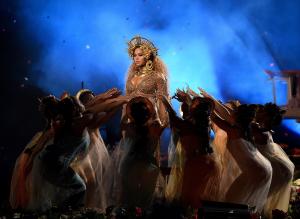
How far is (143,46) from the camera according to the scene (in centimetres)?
811

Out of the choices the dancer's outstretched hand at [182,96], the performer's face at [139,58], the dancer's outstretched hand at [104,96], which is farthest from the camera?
the performer's face at [139,58]

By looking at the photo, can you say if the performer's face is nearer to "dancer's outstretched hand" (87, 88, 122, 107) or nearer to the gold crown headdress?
the gold crown headdress

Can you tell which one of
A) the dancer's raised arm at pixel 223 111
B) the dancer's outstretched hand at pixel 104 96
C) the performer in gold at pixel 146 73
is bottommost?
the dancer's raised arm at pixel 223 111

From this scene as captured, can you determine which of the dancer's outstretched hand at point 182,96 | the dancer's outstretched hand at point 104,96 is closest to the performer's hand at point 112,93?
the dancer's outstretched hand at point 104,96

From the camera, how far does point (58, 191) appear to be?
17.7 feet

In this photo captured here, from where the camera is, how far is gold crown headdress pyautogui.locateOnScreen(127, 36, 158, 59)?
26.6 feet

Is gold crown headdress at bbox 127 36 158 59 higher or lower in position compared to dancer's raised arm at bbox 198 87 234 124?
higher

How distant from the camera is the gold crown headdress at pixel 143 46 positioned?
8102 millimetres

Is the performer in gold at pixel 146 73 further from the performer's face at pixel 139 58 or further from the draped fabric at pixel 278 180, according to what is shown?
the draped fabric at pixel 278 180

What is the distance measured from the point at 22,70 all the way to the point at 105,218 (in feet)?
41.7

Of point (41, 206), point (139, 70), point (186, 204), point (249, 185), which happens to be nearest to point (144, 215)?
point (186, 204)

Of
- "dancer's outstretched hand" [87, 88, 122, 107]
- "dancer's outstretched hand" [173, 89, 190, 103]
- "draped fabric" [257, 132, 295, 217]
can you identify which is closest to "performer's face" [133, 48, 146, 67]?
"dancer's outstretched hand" [87, 88, 122, 107]

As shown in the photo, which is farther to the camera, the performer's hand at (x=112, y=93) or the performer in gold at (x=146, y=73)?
the performer in gold at (x=146, y=73)

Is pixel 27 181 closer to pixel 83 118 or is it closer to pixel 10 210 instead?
pixel 10 210
